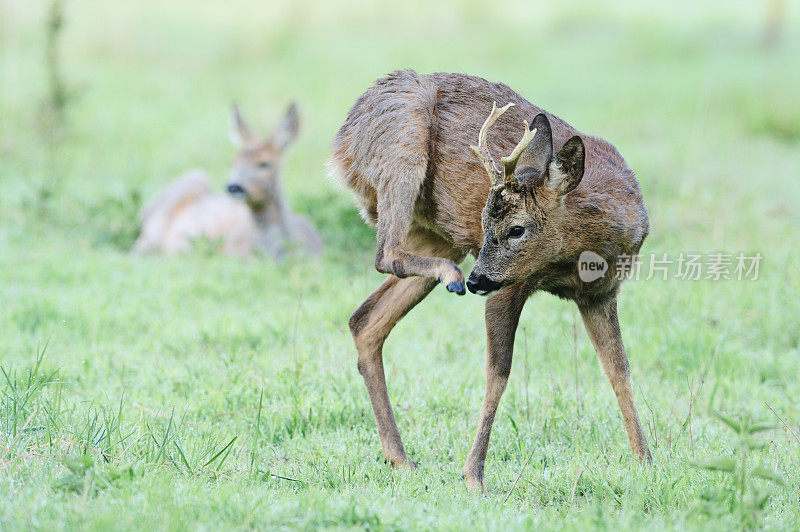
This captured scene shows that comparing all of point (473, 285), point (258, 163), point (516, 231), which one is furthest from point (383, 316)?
point (258, 163)

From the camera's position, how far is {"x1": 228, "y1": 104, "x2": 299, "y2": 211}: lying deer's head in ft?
33.3

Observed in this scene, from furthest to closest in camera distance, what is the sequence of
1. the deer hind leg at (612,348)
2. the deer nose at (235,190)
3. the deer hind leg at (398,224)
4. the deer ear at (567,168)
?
the deer nose at (235,190)
the deer hind leg at (612,348)
the deer hind leg at (398,224)
the deer ear at (567,168)

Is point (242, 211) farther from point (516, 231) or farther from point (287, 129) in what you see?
point (516, 231)

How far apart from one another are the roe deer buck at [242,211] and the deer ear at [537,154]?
205 inches

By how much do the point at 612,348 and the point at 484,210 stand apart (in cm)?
106

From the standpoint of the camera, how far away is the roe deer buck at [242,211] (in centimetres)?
995

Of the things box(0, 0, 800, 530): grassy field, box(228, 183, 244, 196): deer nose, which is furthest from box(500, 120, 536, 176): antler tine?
box(228, 183, 244, 196): deer nose

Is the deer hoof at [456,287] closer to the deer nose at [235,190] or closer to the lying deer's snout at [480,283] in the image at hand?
the lying deer's snout at [480,283]

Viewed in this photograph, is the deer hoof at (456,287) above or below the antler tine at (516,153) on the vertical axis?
below

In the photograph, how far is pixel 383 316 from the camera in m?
5.14

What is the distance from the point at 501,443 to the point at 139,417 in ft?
5.81

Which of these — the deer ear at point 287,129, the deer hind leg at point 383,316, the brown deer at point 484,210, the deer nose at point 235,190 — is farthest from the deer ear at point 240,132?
the deer hind leg at point 383,316

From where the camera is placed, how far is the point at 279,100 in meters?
15.8

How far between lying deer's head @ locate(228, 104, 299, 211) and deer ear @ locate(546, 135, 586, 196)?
6134 mm
